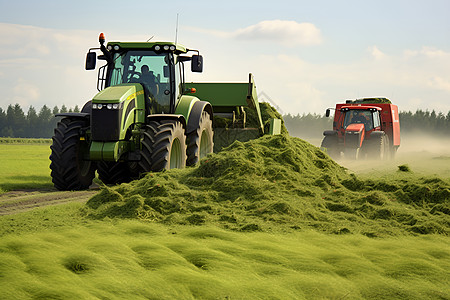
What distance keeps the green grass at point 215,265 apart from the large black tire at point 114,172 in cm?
530

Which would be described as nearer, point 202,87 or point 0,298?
point 0,298

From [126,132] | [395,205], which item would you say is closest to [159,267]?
[395,205]

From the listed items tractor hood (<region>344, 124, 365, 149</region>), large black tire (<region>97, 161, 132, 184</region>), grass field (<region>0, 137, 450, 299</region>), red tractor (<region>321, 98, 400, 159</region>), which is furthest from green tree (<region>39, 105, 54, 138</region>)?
grass field (<region>0, 137, 450, 299</region>)

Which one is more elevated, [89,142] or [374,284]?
[89,142]

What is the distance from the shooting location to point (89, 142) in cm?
1032

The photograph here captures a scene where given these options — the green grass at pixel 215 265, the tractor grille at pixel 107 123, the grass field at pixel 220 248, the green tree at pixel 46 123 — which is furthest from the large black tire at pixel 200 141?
the green tree at pixel 46 123

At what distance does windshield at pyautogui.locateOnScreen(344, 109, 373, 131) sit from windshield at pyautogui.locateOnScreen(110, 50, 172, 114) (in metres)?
10.8

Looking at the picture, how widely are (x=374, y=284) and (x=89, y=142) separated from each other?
7.45 meters

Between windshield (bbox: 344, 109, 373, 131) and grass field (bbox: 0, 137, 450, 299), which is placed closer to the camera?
grass field (bbox: 0, 137, 450, 299)

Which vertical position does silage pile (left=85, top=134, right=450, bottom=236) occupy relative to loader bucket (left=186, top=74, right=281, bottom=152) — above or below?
below

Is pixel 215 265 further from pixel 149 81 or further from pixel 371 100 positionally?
pixel 371 100

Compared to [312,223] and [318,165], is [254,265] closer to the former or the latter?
[312,223]

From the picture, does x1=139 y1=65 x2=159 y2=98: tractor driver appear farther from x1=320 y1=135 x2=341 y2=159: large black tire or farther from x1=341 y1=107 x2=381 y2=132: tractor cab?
x1=341 y1=107 x2=381 y2=132: tractor cab

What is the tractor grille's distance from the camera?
375 inches
